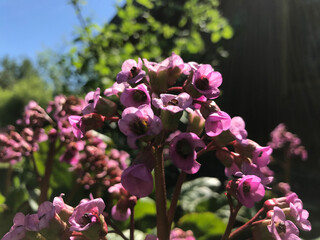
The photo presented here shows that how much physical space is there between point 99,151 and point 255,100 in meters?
5.60

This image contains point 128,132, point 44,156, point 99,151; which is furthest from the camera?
point 44,156

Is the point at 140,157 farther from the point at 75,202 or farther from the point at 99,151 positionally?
the point at 75,202

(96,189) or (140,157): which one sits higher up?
(140,157)

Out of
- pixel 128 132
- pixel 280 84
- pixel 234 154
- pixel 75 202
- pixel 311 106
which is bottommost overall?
pixel 311 106

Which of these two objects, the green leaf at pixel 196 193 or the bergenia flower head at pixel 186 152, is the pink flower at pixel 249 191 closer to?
the bergenia flower head at pixel 186 152

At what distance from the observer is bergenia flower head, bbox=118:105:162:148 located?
513mm

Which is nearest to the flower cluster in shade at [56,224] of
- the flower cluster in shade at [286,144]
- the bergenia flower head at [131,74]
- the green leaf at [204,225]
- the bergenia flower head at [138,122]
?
the bergenia flower head at [138,122]

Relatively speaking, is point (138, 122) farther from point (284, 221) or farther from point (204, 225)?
point (204, 225)

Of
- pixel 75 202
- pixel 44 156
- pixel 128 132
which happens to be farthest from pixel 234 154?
pixel 44 156

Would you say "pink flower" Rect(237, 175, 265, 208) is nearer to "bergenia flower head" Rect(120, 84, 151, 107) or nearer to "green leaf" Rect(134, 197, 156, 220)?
"bergenia flower head" Rect(120, 84, 151, 107)

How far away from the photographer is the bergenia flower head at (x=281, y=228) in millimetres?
523

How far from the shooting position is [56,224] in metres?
0.52

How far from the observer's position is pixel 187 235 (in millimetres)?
730

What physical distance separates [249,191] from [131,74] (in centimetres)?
32
